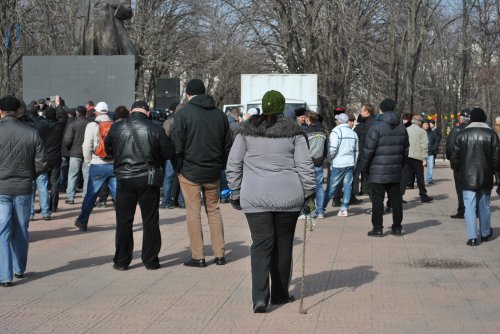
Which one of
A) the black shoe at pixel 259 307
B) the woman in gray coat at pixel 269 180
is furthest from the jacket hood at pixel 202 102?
the black shoe at pixel 259 307

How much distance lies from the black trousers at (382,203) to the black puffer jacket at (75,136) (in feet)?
17.9

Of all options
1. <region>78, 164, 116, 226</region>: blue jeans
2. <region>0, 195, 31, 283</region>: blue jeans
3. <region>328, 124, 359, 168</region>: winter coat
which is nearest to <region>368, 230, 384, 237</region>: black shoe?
<region>328, 124, 359, 168</region>: winter coat

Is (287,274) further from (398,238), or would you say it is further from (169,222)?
(169,222)

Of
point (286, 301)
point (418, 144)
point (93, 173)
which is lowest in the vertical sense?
point (286, 301)

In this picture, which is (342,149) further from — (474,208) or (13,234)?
(13,234)

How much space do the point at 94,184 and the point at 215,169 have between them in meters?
3.32

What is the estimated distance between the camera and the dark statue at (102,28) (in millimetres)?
19859

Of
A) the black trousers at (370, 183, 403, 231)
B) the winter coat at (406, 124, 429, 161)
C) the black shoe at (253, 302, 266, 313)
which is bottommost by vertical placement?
the black shoe at (253, 302, 266, 313)

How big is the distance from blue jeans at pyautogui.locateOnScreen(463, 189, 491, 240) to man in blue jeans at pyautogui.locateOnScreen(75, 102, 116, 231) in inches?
181

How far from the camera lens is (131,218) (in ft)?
32.3

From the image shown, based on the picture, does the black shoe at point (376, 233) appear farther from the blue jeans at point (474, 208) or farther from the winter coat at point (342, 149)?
the winter coat at point (342, 149)

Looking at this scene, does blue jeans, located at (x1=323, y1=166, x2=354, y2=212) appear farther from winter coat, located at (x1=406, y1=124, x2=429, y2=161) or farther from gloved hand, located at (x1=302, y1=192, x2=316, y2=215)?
gloved hand, located at (x1=302, y1=192, x2=316, y2=215)

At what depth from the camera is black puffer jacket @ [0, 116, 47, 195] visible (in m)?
8.95

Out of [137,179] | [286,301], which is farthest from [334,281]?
[137,179]
